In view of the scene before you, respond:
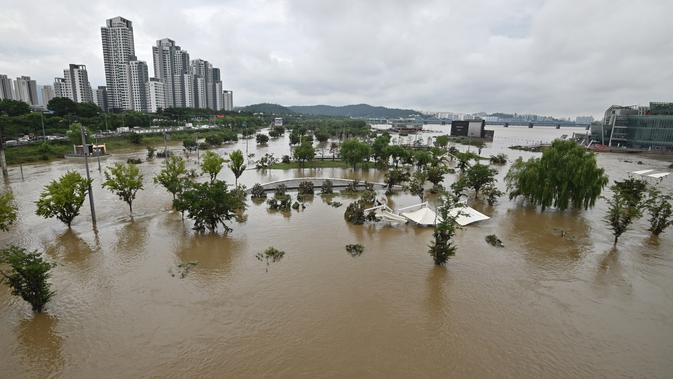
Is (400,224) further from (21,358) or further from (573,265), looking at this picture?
(21,358)

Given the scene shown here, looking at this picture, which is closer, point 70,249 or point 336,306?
point 336,306

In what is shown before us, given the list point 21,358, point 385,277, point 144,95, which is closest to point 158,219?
point 21,358

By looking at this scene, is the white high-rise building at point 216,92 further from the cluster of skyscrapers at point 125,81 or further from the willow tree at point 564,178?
the willow tree at point 564,178

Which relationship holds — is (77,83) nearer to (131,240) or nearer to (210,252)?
(131,240)

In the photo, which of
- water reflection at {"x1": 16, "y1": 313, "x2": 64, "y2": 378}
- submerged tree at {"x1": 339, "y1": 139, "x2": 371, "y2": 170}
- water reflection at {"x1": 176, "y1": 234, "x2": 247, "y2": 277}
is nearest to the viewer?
water reflection at {"x1": 16, "y1": 313, "x2": 64, "y2": 378}

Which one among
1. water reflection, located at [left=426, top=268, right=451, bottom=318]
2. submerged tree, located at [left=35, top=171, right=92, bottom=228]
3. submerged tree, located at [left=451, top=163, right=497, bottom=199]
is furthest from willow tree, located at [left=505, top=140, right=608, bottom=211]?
submerged tree, located at [left=35, top=171, right=92, bottom=228]

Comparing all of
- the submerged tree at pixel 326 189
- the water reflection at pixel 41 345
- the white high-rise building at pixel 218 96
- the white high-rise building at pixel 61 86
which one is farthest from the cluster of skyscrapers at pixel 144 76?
the water reflection at pixel 41 345

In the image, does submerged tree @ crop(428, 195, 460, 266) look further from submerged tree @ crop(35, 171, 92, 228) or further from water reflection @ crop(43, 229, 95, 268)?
submerged tree @ crop(35, 171, 92, 228)

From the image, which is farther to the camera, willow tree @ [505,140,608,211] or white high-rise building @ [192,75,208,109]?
white high-rise building @ [192,75,208,109]

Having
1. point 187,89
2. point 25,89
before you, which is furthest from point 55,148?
point 25,89
